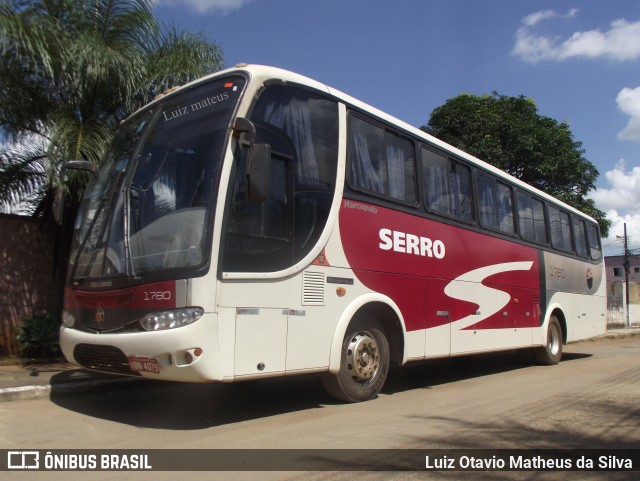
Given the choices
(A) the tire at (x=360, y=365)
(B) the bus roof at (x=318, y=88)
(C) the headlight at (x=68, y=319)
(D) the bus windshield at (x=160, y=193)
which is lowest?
(A) the tire at (x=360, y=365)

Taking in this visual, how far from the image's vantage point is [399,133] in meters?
7.69

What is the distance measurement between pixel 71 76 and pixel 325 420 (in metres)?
6.96

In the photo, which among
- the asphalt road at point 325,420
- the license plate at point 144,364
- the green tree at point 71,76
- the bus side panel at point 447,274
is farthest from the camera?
the green tree at point 71,76

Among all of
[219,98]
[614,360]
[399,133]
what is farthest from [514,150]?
[219,98]

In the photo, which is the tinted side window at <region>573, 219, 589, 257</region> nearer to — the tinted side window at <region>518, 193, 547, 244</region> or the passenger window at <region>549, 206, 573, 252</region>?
the passenger window at <region>549, 206, 573, 252</region>

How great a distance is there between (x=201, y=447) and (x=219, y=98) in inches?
130

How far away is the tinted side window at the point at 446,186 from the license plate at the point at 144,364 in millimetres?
4450

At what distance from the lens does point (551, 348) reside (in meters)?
11.8

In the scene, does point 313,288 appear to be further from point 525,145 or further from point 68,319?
point 525,145

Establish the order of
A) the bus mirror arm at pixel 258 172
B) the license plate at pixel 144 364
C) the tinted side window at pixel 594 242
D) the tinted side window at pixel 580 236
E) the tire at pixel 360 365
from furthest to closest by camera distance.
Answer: the tinted side window at pixel 594 242
the tinted side window at pixel 580 236
the tire at pixel 360 365
the bus mirror arm at pixel 258 172
the license plate at pixel 144 364

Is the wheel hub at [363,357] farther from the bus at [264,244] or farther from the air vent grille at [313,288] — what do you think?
the air vent grille at [313,288]

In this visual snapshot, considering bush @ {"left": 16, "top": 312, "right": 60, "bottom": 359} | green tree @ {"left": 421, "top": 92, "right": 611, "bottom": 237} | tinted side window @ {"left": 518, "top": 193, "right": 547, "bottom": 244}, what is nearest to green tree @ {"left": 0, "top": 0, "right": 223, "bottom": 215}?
bush @ {"left": 16, "top": 312, "right": 60, "bottom": 359}

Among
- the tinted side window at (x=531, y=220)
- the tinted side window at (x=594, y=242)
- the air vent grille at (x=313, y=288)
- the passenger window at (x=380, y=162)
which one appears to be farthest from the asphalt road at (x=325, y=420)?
the tinted side window at (x=594, y=242)

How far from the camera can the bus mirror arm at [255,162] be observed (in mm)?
5113
